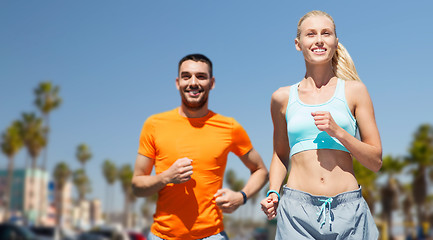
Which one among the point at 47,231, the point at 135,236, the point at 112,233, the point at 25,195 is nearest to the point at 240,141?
the point at 135,236

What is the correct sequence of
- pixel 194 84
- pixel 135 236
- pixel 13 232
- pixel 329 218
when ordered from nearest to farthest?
1. pixel 329 218
2. pixel 194 84
3. pixel 13 232
4. pixel 135 236

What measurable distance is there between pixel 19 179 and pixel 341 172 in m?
119

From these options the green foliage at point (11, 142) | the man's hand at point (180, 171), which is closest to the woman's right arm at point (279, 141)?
the man's hand at point (180, 171)

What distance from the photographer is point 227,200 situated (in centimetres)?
405

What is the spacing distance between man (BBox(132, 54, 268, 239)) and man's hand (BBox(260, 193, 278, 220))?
3.41 feet

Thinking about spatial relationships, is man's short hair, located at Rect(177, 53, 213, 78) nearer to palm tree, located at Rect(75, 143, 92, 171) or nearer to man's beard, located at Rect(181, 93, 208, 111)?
man's beard, located at Rect(181, 93, 208, 111)

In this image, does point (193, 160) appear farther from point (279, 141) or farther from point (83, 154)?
point (83, 154)

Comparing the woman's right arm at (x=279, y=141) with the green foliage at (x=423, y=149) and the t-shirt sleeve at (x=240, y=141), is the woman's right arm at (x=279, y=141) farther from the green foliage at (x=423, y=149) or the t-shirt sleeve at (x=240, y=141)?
the green foliage at (x=423, y=149)

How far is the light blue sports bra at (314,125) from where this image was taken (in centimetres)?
282

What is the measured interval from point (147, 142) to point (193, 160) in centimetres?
45

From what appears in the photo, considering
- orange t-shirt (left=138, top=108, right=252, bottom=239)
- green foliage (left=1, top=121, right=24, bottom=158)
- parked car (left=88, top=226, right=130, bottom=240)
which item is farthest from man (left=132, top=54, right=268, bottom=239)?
green foliage (left=1, top=121, right=24, bottom=158)

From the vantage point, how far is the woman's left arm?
102 inches

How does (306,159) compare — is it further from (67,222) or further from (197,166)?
(67,222)

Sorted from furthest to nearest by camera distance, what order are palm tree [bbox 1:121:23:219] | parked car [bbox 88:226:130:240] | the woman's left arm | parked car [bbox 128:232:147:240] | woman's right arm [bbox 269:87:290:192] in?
palm tree [bbox 1:121:23:219]
parked car [bbox 128:232:147:240]
parked car [bbox 88:226:130:240]
woman's right arm [bbox 269:87:290:192]
the woman's left arm
